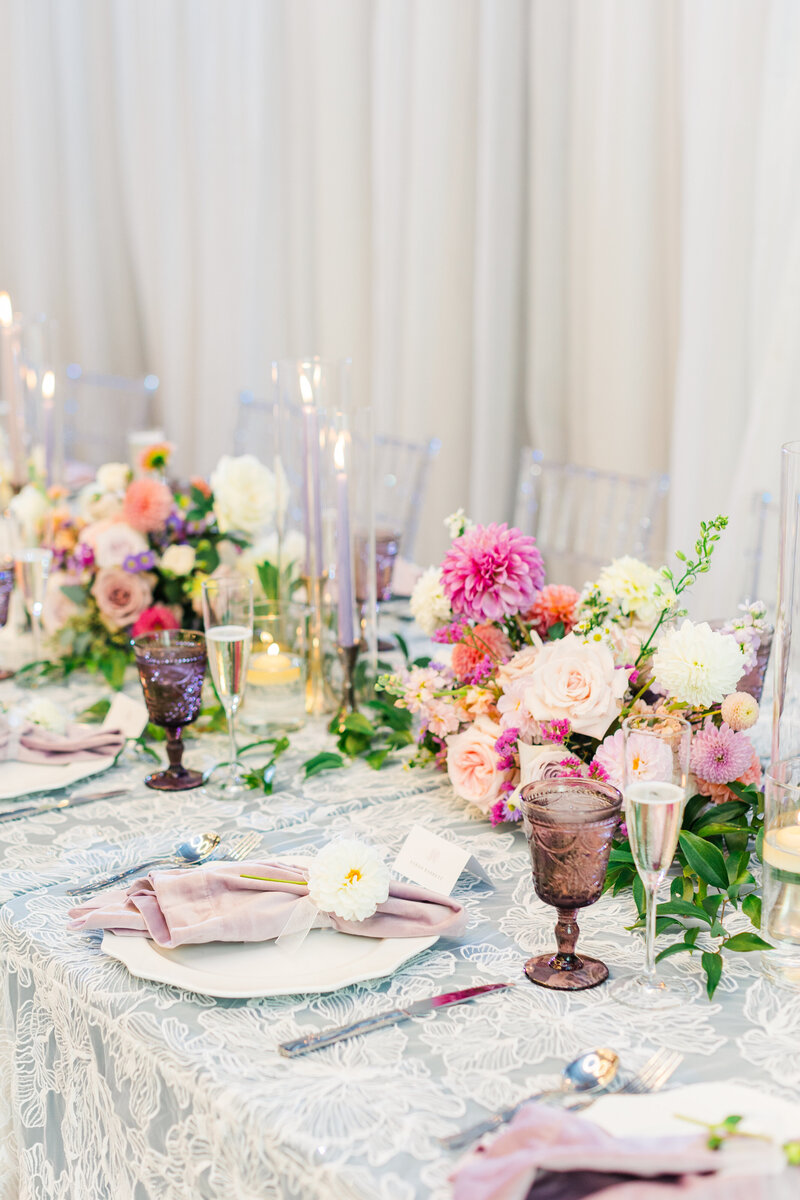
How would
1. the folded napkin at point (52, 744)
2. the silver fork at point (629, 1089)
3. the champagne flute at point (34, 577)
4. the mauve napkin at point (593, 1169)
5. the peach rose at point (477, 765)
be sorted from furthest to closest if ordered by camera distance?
the champagne flute at point (34, 577), the folded napkin at point (52, 744), the peach rose at point (477, 765), the silver fork at point (629, 1089), the mauve napkin at point (593, 1169)

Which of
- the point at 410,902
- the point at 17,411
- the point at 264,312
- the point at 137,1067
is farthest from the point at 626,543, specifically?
the point at 264,312

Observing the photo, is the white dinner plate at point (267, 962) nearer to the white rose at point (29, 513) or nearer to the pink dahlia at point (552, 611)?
the pink dahlia at point (552, 611)

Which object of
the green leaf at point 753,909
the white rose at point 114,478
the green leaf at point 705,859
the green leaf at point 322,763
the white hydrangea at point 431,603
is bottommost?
the green leaf at point 322,763

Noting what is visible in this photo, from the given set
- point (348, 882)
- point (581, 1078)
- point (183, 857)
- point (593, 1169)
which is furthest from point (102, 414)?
point (593, 1169)

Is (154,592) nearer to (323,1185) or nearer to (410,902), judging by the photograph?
(410,902)

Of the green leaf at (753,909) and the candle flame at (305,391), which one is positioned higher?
the candle flame at (305,391)

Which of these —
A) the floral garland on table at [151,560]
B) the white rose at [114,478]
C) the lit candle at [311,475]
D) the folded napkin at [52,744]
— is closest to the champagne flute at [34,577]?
the floral garland on table at [151,560]

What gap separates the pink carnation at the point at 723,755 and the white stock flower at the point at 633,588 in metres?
0.19

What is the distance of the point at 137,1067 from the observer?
89cm

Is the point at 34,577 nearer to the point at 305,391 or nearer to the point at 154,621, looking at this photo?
the point at 154,621

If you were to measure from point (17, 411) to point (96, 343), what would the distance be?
297cm

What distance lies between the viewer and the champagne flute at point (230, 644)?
1.38 meters

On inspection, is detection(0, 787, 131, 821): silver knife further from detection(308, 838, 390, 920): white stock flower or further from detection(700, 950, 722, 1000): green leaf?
detection(700, 950, 722, 1000): green leaf

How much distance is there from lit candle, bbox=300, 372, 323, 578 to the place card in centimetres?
30
